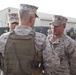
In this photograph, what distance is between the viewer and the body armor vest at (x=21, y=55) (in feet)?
9.40

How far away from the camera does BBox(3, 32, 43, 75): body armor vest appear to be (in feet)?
9.40

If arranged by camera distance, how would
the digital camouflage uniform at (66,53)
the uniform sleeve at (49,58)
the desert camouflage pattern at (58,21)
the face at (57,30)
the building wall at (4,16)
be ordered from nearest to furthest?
the uniform sleeve at (49,58), the digital camouflage uniform at (66,53), the face at (57,30), the desert camouflage pattern at (58,21), the building wall at (4,16)

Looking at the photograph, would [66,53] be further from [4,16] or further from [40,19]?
[40,19]

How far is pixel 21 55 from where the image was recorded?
2.87 metres

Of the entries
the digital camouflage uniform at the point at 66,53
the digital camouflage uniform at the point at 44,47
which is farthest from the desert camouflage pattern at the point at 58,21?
the digital camouflage uniform at the point at 44,47

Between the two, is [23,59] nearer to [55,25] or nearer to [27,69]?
[27,69]

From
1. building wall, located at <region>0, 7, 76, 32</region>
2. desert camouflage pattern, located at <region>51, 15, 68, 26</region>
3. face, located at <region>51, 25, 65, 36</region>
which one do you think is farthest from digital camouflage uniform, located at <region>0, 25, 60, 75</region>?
building wall, located at <region>0, 7, 76, 32</region>

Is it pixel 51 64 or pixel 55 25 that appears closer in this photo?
pixel 51 64

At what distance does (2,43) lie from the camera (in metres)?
2.90

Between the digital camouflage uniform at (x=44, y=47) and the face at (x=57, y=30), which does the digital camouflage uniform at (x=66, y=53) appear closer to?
the face at (x=57, y=30)

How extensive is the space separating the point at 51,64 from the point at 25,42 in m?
0.38

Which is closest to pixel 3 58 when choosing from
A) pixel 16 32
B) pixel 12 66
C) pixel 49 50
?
pixel 12 66

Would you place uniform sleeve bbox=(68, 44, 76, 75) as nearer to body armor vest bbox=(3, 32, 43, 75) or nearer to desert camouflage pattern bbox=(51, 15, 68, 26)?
desert camouflage pattern bbox=(51, 15, 68, 26)

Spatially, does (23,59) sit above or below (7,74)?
above
